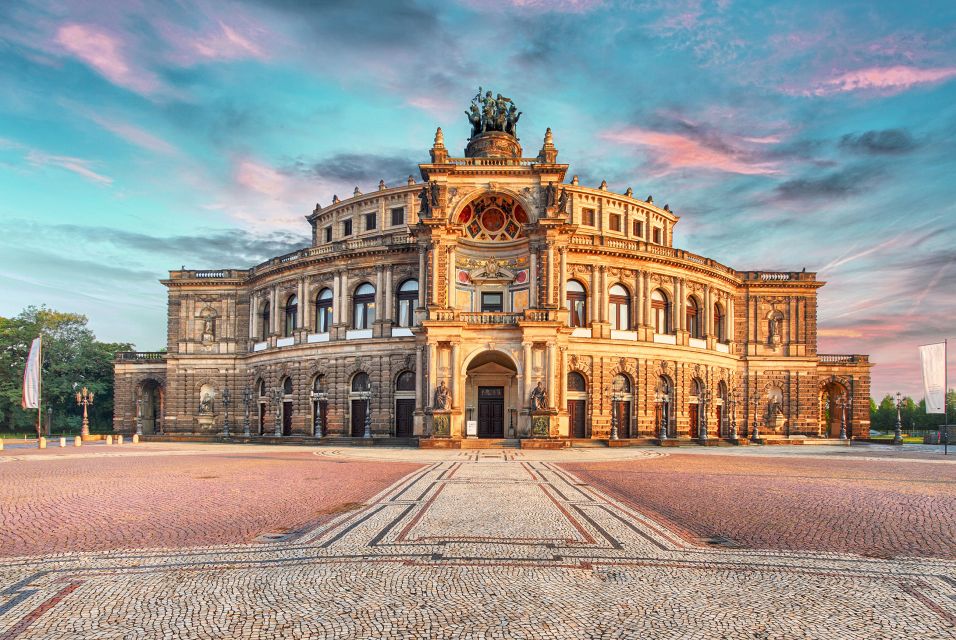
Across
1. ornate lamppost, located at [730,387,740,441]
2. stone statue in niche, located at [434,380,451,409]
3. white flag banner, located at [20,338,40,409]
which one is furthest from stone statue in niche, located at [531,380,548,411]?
white flag banner, located at [20,338,40,409]

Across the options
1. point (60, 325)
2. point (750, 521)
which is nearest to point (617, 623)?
point (750, 521)

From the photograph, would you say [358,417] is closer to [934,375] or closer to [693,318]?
[693,318]

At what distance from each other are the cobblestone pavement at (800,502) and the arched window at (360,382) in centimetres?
2657

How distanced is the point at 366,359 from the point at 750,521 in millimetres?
39002

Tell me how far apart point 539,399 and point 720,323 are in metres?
24.2

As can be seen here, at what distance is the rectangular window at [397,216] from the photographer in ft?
177

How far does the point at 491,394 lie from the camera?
151 ft

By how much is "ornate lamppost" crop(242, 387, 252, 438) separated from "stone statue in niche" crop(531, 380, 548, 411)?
27609 millimetres

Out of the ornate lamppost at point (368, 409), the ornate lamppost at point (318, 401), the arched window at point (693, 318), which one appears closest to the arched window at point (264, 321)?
the ornate lamppost at point (318, 401)

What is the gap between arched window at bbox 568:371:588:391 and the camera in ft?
157

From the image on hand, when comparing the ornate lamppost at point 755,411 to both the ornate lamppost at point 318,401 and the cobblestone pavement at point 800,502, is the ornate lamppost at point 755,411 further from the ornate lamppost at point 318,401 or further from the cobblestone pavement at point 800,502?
the ornate lamppost at point 318,401

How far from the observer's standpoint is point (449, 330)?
41.1m

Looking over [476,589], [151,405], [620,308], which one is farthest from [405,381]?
[476,589]

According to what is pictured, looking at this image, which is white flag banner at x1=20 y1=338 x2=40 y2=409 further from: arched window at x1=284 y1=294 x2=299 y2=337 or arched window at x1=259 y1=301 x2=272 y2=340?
arched window at x1=284 y1=294 x2=299 y2=337
